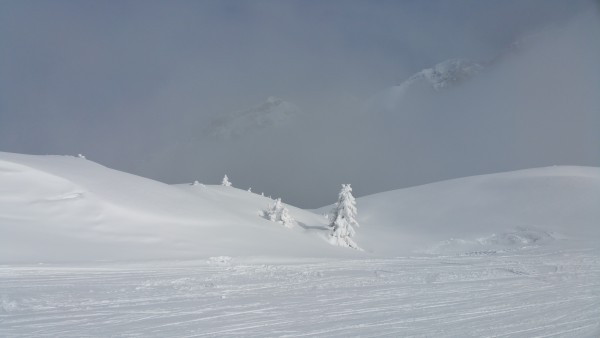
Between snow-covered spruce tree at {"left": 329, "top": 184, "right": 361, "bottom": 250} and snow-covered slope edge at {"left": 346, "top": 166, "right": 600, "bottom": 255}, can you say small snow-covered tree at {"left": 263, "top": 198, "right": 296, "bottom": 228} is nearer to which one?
snow-covered spruce tree at {"left": 329, "top": 184, "right": 361, "bottom": 250}

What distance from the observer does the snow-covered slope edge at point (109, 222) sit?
17.9 metres

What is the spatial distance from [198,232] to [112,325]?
15442 mm

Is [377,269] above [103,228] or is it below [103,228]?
below

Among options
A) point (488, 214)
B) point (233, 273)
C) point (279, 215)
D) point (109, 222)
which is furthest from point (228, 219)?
point (488, 214)

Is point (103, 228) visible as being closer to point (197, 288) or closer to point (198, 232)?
point (198, 232)

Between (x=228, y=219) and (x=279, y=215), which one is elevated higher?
(x=279, y=215)

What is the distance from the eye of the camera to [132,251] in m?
18.3

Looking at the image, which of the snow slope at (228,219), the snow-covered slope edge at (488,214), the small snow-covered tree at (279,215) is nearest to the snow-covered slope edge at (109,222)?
the snow slope at (228,219)

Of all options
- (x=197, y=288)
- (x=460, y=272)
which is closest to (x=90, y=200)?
(x=197, y=288)

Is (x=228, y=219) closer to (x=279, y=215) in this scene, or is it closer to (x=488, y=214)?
(x=279, y=215)

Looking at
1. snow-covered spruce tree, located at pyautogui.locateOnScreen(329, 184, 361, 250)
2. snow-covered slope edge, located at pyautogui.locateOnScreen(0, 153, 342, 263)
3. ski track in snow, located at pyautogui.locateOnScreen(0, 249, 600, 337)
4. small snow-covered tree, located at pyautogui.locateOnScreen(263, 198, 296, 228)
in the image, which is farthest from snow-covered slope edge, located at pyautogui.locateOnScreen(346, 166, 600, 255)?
ski track in snow, located at pyautogui.locateOnScreen(0, 249, 600, 337)

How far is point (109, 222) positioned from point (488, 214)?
32.5m

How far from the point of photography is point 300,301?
9.88m

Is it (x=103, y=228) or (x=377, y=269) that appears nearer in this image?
(x=377, y=269)
